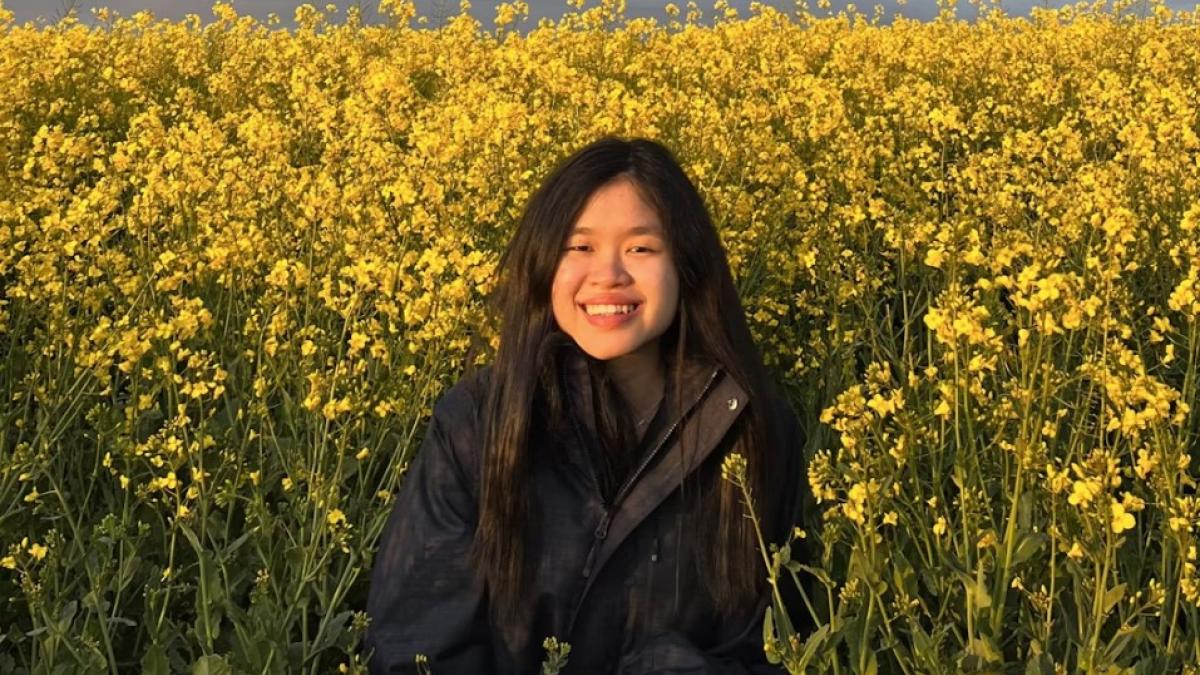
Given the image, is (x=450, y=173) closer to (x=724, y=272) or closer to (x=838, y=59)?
(x=724, y=272)

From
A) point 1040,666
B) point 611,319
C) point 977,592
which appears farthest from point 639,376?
point 1040,666

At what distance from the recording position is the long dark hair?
2.10 metres

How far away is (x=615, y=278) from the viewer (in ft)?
7.04

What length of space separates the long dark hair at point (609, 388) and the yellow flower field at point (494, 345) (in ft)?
0.59

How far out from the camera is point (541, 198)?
230cm

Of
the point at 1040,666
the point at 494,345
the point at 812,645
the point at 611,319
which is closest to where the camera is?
the point at 812,645

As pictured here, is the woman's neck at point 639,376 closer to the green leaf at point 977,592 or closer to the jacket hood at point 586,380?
the jacket hood at point 586,380

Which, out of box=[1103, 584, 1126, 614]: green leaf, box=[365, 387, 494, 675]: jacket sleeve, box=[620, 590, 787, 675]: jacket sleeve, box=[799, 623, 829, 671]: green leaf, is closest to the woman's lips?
box=[365, 387, 494, 675]: jacket sleeve

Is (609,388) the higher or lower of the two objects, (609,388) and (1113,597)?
the higher

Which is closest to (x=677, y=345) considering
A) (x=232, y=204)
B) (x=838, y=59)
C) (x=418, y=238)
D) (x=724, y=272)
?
(x=724, y=272)

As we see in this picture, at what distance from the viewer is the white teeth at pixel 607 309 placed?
7.04 feet

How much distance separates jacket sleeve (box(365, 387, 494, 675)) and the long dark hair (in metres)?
0.05

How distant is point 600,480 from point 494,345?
679 mm

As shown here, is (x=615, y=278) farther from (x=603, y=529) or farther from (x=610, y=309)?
(x=603, y=529)
